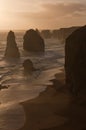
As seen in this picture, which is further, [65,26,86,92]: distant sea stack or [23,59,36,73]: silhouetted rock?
[23,59,36,73]: silhouetted rock

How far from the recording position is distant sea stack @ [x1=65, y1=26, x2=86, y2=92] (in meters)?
30.1

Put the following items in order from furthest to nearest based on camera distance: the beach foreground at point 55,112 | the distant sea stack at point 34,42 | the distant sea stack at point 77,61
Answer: the distant sea stack at point 34,42 → the distant sea stack at point 77,61 → the beach foreground at point 55,112

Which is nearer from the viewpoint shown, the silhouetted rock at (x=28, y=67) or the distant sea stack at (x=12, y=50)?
the silhouetted rock at (x=28, y=67)

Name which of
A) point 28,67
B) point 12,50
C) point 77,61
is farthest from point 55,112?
point 12,50

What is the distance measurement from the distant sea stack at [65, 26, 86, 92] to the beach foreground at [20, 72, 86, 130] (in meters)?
1.50

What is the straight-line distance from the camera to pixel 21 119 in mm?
26203

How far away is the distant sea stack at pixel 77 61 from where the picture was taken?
98.9ft

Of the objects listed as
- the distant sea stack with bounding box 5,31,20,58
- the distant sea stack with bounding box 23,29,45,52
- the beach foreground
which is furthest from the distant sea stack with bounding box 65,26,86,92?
the distant sea stack with bounding box 23,29,45,52

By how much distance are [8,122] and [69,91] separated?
32.2 feet

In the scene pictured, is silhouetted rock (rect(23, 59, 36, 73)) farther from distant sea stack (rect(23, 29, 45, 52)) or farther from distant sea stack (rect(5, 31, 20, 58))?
distant sea stack (rect(23, 29, 45, 52))

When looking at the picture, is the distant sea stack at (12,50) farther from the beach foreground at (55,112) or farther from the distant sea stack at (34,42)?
the beach foreground at (55,112)

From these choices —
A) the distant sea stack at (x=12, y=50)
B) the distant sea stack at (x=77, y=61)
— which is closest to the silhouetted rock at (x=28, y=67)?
the distant sea stack at (x=77, y=61)

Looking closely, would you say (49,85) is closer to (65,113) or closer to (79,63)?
(79,63)

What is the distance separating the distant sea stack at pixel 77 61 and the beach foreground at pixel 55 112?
1.50 meters
